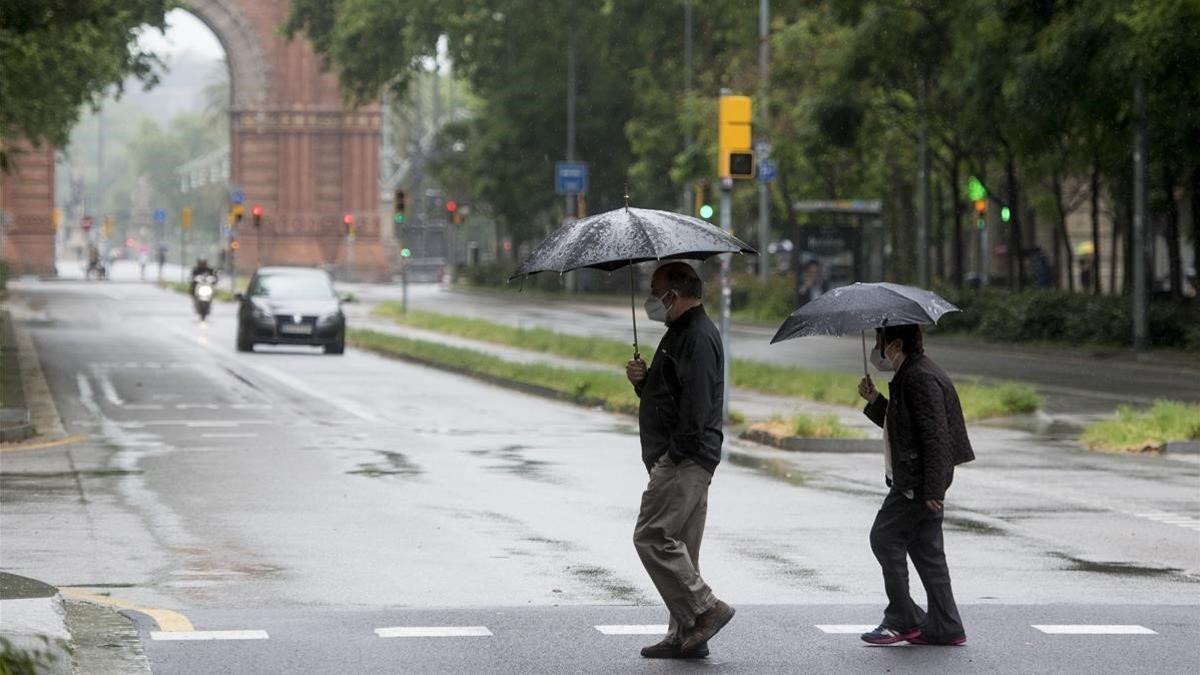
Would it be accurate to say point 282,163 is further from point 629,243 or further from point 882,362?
point 629,243

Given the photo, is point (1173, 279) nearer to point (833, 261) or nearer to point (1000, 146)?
point (1000, 146)

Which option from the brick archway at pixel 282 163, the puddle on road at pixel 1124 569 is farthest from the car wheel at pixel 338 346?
the brick archway at pixel 282 163

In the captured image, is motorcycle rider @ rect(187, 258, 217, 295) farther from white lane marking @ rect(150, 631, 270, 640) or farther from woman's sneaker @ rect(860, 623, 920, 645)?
woman's sneaker @ rect(860, 623, 920, 645)

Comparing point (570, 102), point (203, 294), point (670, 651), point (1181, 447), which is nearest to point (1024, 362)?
point (1181, 447)

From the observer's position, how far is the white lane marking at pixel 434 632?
9930 millimetres

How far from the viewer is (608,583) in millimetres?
11672

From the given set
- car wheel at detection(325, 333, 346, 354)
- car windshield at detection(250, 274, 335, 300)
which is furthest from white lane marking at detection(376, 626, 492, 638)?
car windshield at detection(250, 274, 335, 300)

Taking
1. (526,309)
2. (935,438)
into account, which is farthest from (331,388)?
(526,309)

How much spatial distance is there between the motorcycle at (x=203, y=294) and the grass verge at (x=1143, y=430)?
32530 millimetres

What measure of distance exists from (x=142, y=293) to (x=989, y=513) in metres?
61.7

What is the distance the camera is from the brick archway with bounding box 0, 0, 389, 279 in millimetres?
91562

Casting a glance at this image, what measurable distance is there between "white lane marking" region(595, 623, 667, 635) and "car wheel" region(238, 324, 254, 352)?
29.6 meters

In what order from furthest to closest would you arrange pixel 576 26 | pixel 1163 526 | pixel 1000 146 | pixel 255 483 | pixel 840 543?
pixel 576 26
pixel 1000 146
pixel 255 483
pixel 1163 526
pixel 840 543

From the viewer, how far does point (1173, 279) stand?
135 ft
